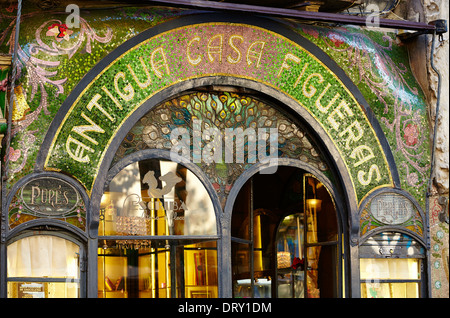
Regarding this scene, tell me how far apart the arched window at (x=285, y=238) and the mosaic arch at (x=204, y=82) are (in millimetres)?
797

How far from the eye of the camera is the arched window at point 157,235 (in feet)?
31.3

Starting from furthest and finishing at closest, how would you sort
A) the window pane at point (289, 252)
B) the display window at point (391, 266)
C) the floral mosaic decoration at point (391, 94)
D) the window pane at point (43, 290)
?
1. the window pane at point (289, 252)
2. the floral mosaic decoration at point (391, 94)
3. the display window at point (391, 266)
4. the window pane at point (43, 290)

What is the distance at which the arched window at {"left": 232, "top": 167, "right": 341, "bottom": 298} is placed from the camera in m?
10.8

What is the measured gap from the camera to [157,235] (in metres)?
9.67

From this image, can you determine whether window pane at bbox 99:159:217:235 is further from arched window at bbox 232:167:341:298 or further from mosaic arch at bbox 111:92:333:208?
arched window at bbox 232:167:341:298

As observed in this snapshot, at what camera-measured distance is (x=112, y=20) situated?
9477 mm

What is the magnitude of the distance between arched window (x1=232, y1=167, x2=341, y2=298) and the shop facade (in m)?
0.04

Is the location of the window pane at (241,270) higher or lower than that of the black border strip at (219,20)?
lower

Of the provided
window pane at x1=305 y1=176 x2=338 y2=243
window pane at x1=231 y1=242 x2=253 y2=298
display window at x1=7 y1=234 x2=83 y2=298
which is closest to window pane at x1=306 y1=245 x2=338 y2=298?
window pane at x1=305 y1=176 x2=338 y2=243

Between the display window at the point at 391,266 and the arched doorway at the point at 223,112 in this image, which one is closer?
the arched doorway at the point at 223,112

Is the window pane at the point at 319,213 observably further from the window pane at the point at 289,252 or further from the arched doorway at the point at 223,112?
the window pane at the point at 289,252

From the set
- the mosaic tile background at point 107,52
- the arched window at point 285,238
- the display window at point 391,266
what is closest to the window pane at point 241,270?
the arched window at point 285,238

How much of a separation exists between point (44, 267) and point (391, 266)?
436cm
